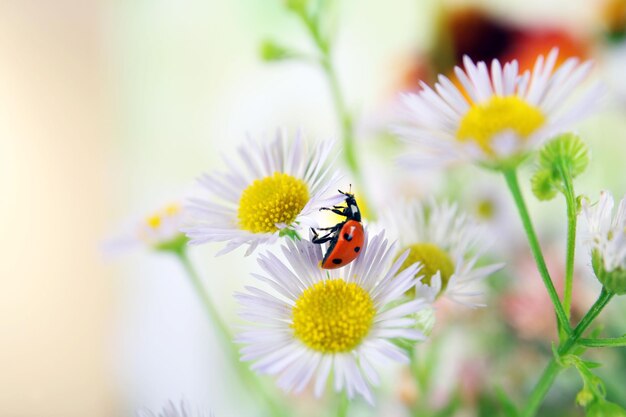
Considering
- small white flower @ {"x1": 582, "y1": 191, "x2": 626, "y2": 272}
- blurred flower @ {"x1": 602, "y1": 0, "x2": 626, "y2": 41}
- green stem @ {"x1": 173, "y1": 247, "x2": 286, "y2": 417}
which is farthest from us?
blurred flower @ {"x1": 602, "y1": 0, "x2": 626, "y2": 41}

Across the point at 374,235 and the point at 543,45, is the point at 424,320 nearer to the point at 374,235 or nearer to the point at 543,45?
the point at 374,235

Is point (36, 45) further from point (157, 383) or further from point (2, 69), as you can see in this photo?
point (157, 383)

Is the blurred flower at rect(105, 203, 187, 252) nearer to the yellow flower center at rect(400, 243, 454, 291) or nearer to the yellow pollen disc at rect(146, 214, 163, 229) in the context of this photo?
the yellow pollen disc at rect(146, 214, 163, 229)

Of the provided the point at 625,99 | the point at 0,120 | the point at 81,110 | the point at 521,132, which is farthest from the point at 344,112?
the point at 81,110

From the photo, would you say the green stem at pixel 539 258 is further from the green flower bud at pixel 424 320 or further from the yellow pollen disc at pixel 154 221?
the yellow pollen disc at pixel 154 221

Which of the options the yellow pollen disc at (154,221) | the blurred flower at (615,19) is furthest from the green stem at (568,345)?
the blurred flower at (615,19)

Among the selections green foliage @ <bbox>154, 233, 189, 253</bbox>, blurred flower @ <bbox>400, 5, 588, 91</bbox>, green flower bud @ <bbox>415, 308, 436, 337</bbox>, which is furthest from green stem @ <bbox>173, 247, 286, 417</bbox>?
blurred flower @ <bbox>400, 5, 588, 91</bbox>

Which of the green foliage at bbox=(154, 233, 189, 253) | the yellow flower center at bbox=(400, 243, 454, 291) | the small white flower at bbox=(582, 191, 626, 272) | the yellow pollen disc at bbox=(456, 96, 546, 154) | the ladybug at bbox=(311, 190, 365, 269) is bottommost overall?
the small white flower at bbox=(582, 191, 626, 272)
